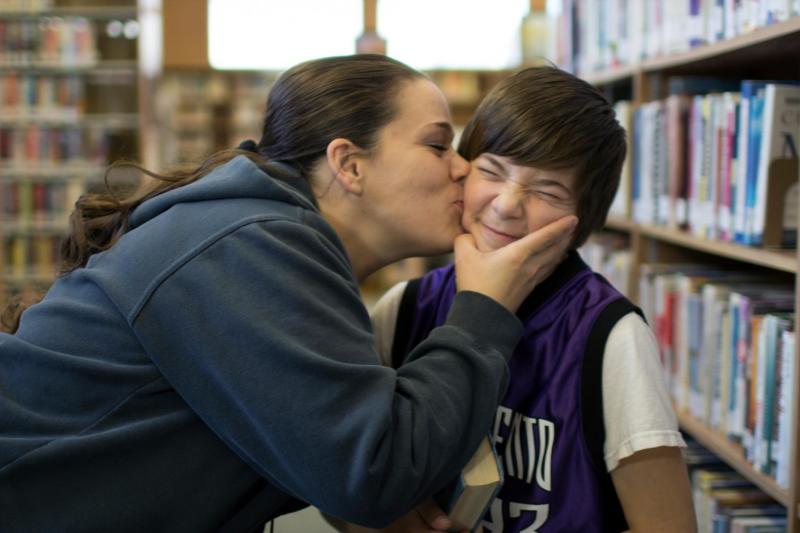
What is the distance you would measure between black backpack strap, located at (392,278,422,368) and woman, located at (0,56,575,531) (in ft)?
0.93

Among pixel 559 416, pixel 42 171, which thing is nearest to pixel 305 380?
pixel 559 416

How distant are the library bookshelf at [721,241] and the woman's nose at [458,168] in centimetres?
58

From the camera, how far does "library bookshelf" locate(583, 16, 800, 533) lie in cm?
145

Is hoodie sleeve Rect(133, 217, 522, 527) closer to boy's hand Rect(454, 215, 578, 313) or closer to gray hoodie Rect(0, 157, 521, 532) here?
gray hoodie Rect(0, 157, 521, 532)

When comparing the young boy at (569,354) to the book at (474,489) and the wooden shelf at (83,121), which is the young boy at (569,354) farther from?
the wooden shelf at (83,121)

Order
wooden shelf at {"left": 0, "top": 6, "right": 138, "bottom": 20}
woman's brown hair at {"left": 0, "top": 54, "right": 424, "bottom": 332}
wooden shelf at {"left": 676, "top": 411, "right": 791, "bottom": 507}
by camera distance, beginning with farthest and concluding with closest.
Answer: wooden shelf at {"left": 0, "top": 6, "right": 138, "bottom": 20} → wooden shelf at {"left": 676, "top": 411, "right": 791, "bottom": 507} → woman's brown hair at {"left": 0, "top": 54, "right": 424, "bottom": 332}

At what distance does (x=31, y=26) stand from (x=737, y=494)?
4.99 meters

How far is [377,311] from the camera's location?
150cm

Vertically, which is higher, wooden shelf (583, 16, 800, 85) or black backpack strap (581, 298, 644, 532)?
wooden shelf (583, 16, 800, 85)

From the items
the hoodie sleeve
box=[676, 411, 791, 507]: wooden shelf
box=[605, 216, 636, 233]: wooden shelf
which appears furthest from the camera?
box=[605, 216, 636, 233]: wooden shelf

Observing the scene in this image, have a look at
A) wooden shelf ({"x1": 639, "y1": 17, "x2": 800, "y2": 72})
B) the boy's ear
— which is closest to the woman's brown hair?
the boy's ear

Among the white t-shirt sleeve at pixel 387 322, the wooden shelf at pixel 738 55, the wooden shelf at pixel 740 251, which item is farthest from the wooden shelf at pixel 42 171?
the white t-shirt sleeve at pixel 387 322

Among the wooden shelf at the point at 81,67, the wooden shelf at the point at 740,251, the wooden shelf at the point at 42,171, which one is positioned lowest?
the wooden shelf at the point at 42,171

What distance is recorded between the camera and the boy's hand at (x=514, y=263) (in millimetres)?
1117
